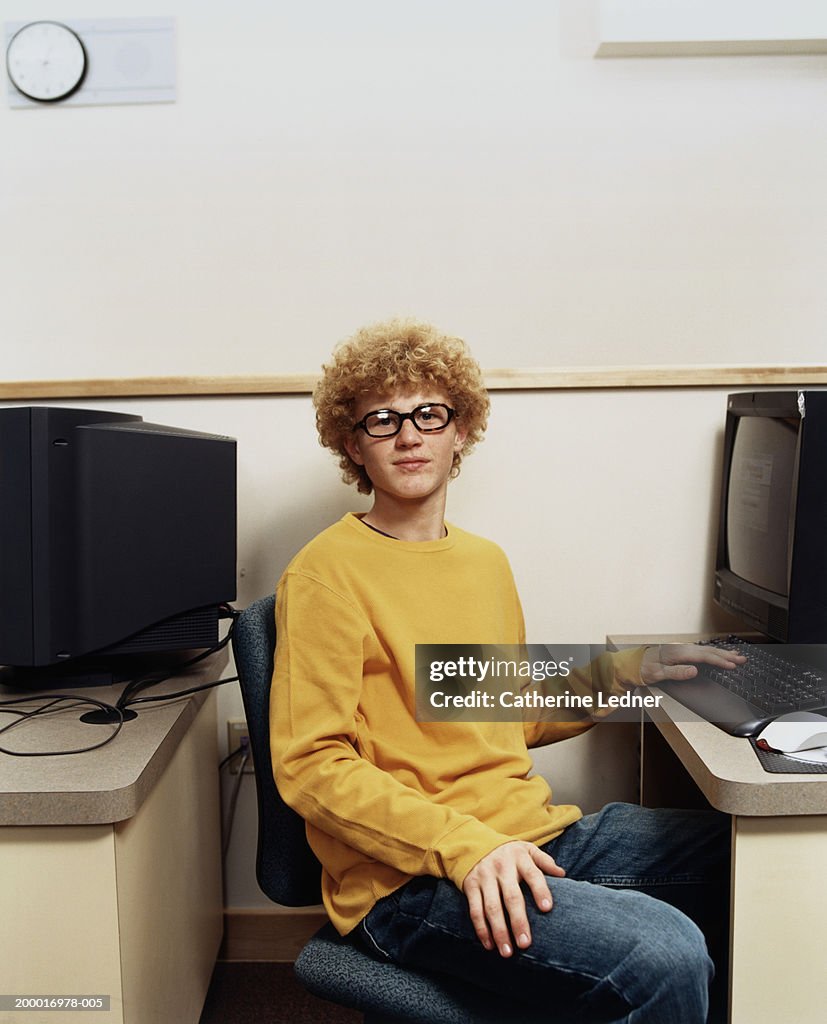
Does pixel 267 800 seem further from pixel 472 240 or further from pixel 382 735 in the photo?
pixel 472 240

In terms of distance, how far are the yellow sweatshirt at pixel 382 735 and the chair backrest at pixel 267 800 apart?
0.06 m

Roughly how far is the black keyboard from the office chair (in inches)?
17.8

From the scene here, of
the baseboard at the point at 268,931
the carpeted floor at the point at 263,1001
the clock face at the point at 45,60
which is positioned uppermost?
the clock face at the point at 45,60

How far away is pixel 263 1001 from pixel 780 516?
1269 mm

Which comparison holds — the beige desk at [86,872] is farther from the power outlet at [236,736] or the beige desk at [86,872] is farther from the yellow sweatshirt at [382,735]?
the power outlet at [236,736]

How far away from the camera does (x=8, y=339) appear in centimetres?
171

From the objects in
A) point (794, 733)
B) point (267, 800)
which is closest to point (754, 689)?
point (794, 733)

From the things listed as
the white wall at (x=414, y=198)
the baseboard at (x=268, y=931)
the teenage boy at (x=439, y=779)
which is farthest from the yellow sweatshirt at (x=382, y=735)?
the baseboard at (x=268, y=931)

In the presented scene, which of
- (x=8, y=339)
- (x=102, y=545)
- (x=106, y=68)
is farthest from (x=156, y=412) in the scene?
(x=106, y=68)

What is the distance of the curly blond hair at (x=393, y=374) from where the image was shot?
49.1 inches

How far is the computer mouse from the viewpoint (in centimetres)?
108

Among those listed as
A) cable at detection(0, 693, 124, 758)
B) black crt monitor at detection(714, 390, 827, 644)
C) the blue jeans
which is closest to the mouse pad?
the blue jeans
